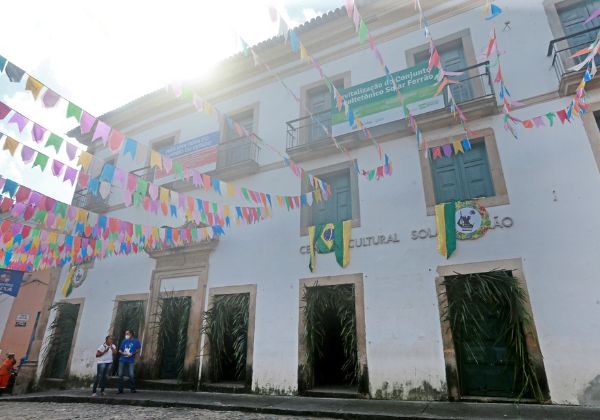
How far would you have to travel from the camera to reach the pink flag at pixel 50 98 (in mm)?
4281

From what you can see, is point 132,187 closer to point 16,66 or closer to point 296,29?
point 16,66

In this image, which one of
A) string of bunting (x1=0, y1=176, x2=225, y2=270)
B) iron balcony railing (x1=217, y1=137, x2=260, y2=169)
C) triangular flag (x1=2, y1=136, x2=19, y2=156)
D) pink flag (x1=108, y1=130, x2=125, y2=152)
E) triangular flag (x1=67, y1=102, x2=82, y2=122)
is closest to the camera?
triangular flag (x1=67, y1=102, x2=82, y2=122)

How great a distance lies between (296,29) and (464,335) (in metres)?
8.09

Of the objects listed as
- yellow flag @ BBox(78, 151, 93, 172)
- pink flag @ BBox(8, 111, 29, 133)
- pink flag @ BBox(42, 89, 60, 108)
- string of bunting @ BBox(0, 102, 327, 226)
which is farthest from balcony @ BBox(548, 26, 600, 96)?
pink flag @ BBox(8, 111, 29, 133)

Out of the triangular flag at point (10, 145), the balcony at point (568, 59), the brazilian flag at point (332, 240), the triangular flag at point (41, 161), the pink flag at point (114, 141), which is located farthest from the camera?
the brazilian flag at point (332, 240)

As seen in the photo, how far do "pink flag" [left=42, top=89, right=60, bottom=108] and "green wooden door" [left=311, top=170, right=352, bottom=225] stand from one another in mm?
5155

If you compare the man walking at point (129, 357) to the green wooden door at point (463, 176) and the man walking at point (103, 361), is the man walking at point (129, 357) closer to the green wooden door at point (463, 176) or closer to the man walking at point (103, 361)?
the man walking at point (103, 361)

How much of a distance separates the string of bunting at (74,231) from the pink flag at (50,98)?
1941mm

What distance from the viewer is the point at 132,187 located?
18.6 ft

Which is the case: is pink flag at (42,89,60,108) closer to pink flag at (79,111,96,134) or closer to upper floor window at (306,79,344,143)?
pink flag at (79,111,96,134)

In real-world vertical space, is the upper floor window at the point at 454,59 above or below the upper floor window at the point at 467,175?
above

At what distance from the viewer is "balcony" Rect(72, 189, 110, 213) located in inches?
455

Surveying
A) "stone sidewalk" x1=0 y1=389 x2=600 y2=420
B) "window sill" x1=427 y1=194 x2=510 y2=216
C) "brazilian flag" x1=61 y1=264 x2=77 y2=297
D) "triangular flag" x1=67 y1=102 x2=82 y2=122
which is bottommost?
"stone sidewalk" x1=0 y1=389 x2=600 y2=420

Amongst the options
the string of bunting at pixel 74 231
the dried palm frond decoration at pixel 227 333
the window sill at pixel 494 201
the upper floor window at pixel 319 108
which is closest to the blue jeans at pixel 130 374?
the dried palm frond decoration at pixel 227 333
